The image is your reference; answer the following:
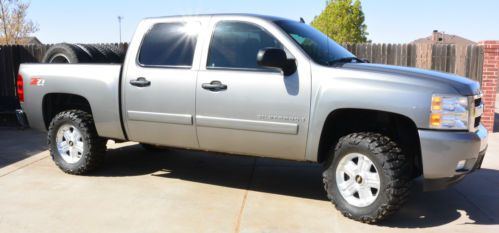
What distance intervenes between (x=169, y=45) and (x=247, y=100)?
131 cm

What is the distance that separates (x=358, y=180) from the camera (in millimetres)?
4418

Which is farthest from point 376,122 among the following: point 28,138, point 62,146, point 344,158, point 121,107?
point 28,138

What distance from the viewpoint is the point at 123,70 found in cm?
548

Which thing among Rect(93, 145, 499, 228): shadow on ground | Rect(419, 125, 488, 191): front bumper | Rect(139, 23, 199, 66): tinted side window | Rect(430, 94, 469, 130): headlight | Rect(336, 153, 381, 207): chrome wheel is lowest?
Rect(93, 145, 499, 228): shadow on ground

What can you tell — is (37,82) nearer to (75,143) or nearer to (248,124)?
(75,143)

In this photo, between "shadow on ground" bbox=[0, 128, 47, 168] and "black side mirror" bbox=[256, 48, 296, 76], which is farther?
"shadow on ground" bbox=[0, 128, 47, 168]

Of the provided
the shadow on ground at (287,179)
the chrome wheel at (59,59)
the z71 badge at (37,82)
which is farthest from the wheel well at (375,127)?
the chrome wheel at (59,59)

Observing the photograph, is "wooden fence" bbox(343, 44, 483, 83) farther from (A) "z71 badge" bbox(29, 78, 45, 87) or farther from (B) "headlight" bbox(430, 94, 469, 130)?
(A) "z71 badge" bbox(29, 78, 45, 87)

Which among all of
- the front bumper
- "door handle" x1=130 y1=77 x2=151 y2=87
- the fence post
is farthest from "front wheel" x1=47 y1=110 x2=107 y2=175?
the fence post

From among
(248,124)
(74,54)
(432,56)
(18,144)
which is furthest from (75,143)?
(432,56)

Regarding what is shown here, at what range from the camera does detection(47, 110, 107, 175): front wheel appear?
5867 mm

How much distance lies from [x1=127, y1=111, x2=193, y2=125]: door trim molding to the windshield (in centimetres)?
141

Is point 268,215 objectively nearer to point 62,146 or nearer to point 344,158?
point 344,158

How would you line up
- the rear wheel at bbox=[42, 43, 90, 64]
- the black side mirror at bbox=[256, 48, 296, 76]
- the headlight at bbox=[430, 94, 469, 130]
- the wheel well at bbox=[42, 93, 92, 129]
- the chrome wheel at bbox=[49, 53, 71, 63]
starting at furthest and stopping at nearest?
the chrome wheel at bbox=[49, 53, 71, 63]
the rear wheel at bbox=[42, 43, 90, 64]
the wheel well at bbox=[42, 93, 92, 129]
the black side mirror at bbox=[256, 48, 296, 76]
the headlight at bbox=[430, 94, 469, 130]
